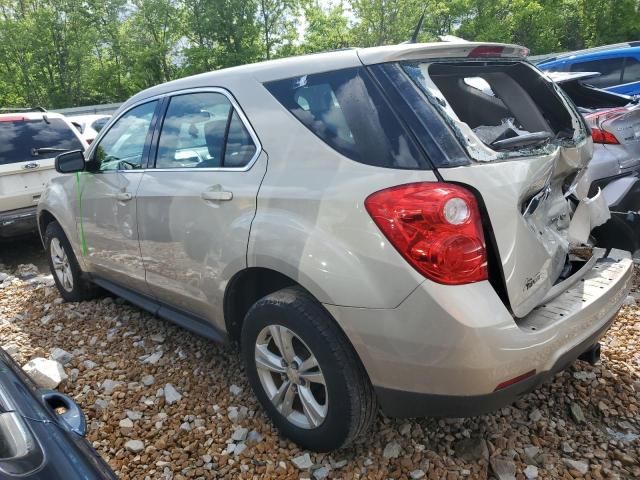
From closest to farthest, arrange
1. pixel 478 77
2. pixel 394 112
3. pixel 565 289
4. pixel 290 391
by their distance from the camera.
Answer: pixel 394 112
pixel 565 289
pixel 290 391
pixel 478 77

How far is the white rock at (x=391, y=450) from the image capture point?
7.58ft

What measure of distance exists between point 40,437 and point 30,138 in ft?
18.3

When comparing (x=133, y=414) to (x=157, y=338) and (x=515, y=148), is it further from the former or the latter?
(x=515, y=148)

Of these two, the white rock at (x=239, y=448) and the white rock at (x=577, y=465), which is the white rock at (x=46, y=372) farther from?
the white rock at (x=577, y=465)

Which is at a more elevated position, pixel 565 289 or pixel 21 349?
pixel 565 289

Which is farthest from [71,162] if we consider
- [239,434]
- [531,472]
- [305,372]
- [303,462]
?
[531,472]

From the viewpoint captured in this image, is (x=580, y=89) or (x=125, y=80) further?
(x=125, y=80)

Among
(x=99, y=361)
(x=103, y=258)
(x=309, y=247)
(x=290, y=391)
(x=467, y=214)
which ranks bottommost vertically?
(x=99, y=361)

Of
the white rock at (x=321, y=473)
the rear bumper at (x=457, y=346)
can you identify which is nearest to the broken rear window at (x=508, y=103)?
the rear bumper at (x=457, y=346)

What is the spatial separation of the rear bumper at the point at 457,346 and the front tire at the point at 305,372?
10 centimetres

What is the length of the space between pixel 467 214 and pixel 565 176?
0.86 metres

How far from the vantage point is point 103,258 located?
3543mm

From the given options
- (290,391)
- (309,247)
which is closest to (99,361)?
(290,391)

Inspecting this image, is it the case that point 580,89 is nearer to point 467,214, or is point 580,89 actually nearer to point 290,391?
point 467,214
